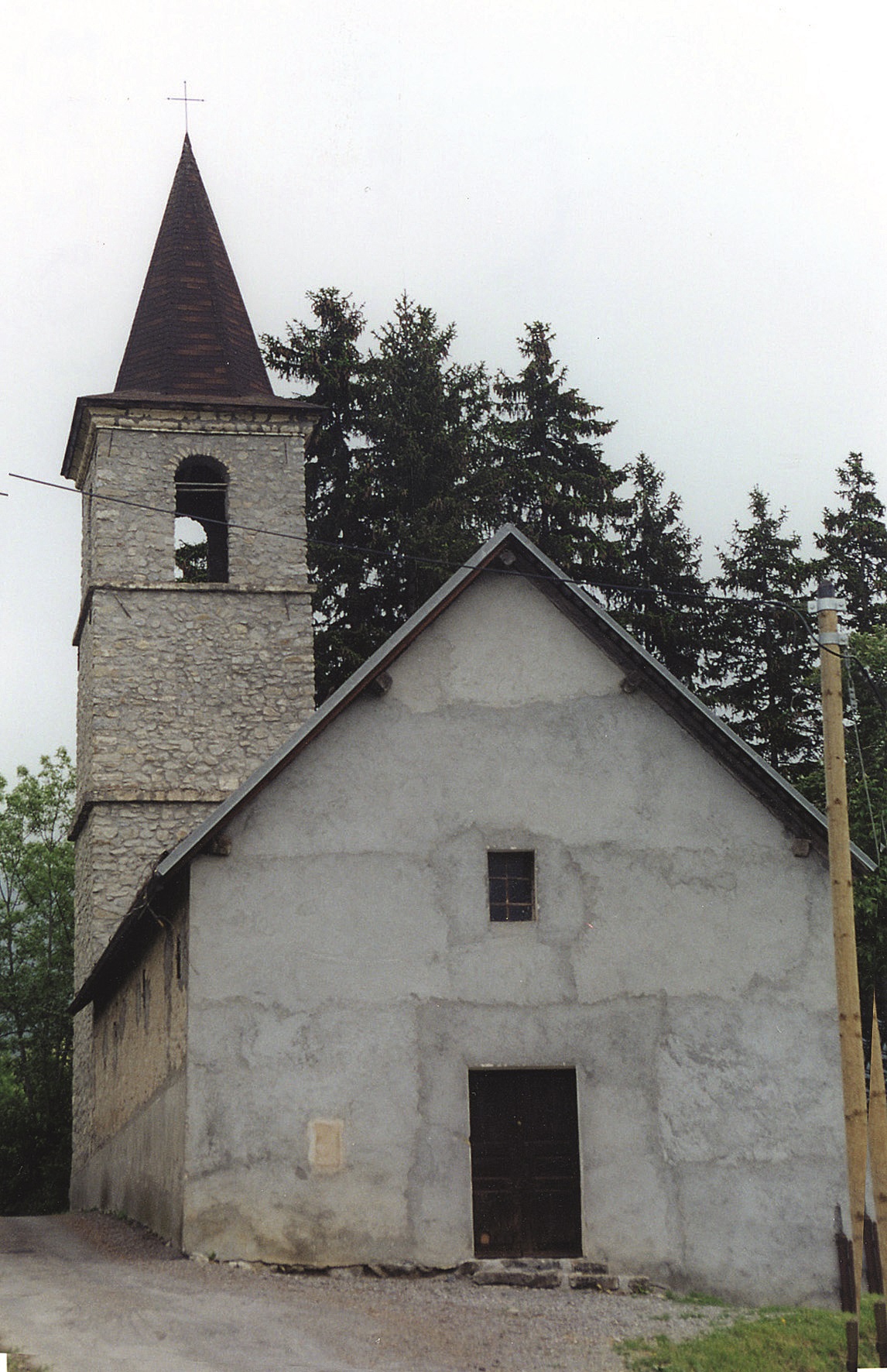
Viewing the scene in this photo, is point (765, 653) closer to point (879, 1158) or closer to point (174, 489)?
point (174, 489)

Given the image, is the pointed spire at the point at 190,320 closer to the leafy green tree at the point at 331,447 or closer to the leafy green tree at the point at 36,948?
the leafy green tree at the point at 331,447

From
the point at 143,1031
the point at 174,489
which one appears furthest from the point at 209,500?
the point at 143,1031

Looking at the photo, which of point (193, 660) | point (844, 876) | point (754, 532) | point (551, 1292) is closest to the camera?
point (844, 876)

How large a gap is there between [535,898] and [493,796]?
1.14m

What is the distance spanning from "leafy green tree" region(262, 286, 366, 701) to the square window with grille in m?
17.8

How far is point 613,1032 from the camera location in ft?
55.4

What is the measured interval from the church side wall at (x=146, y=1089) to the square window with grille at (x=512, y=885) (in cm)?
317

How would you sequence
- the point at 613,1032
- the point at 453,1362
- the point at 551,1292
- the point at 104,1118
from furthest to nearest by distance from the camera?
the point at 104,1118 < the point at 613,1032 < the point at 551,1292 < the point at 453,1362

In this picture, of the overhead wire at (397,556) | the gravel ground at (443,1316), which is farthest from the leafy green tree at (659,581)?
the gravel ground at (443,1316)

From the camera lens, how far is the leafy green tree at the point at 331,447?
117ft

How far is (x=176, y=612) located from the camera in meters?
28.9

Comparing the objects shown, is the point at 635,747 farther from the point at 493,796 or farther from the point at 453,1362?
the point at 453,1362

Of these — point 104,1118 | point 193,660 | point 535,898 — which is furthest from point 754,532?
point 535,898

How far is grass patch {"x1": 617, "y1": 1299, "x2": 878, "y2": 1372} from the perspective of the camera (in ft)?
41.8
